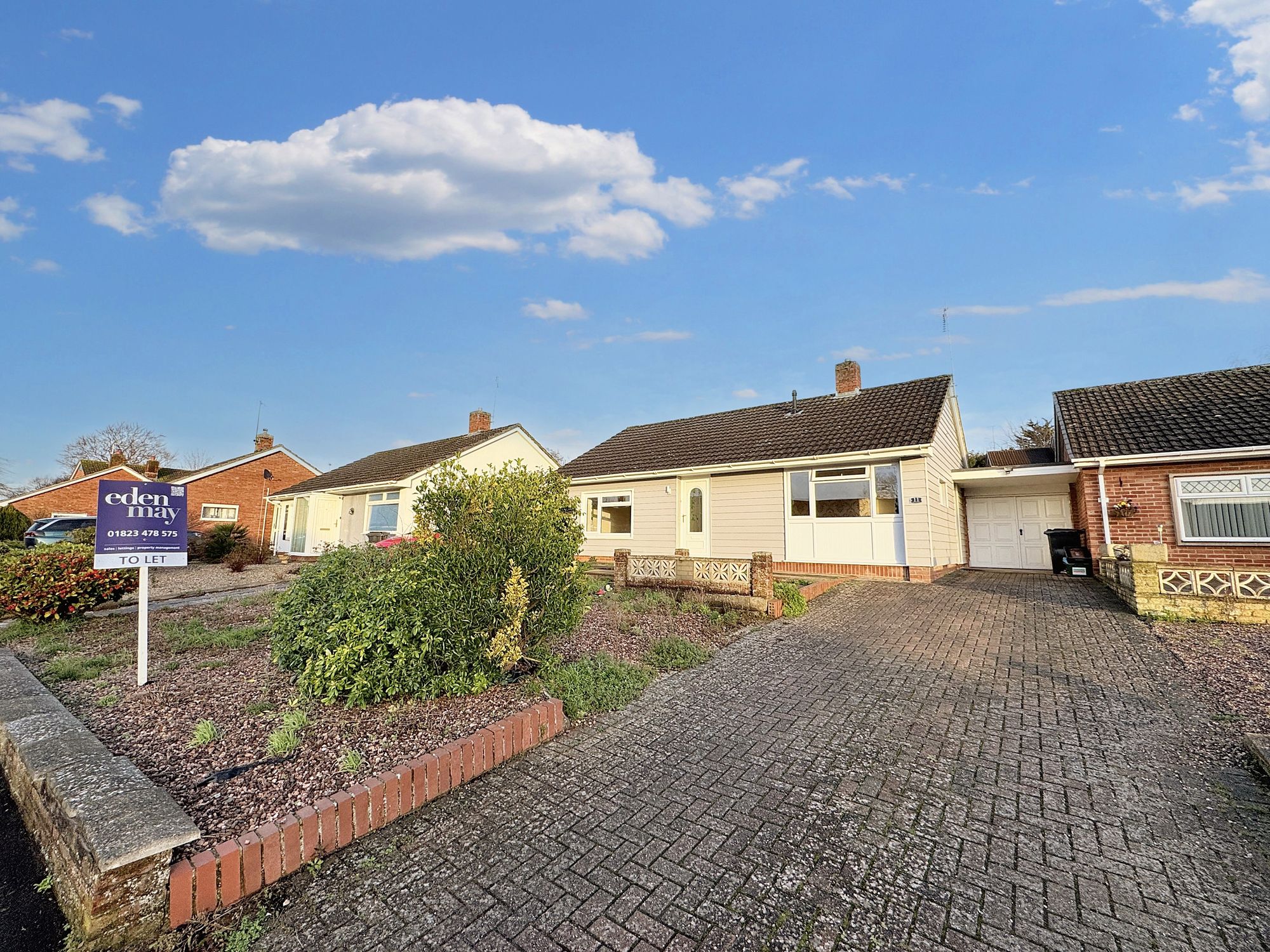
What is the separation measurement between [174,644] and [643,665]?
6057mm

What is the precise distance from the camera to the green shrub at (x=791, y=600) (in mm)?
8773

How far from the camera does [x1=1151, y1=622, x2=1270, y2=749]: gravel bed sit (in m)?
4.43

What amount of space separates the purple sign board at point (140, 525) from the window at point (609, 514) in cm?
1217

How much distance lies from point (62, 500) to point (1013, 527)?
4485 cm

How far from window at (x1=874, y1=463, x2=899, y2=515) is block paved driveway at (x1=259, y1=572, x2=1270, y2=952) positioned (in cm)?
714

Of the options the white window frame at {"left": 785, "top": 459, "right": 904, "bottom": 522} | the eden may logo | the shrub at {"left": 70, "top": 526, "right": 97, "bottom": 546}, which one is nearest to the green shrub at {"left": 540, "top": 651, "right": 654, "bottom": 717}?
the eden may logo

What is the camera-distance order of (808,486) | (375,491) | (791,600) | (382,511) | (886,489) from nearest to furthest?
(791,600) → (886,489) → (808,486) → (382,511) → (375,491)

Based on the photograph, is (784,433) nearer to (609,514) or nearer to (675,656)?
(609,514)

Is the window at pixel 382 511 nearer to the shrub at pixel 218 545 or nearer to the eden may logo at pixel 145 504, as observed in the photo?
the shrub at pixel 218 545

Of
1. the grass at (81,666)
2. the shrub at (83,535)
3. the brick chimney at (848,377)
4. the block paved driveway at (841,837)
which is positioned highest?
the brick chimney at (848,377)

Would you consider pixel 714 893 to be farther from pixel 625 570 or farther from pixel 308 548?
pixel 308 548

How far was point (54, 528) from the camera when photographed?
20219 millimetres

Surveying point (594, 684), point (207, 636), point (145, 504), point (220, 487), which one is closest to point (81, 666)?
point (207, 636)

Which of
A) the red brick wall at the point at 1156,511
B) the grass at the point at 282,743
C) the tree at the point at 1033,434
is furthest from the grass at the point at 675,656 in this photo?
the tree at the point at 1033,434
